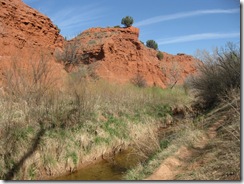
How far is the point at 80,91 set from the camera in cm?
1038

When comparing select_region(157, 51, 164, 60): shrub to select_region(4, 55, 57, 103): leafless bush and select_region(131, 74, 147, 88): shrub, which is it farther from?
select_region(4, 55, 57, 103): leafless bush

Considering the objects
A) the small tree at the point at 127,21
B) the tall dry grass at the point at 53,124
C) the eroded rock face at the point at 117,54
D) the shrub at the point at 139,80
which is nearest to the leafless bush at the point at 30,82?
the tall dry grass at the point at 53,124

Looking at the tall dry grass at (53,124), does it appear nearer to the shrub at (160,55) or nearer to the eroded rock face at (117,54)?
the eroded rock face at (117,54)

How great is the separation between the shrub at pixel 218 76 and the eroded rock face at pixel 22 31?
777 centimetres

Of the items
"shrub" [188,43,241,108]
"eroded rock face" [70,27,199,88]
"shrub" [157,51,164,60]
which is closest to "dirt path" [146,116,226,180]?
"shrub" [188,43,241,108]

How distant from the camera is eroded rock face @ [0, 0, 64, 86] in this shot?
16562mm

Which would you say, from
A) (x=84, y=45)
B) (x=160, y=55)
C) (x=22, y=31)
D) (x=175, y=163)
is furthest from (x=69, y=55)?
(x=160, y=55)

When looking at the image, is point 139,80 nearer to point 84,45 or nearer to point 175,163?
point 84,45

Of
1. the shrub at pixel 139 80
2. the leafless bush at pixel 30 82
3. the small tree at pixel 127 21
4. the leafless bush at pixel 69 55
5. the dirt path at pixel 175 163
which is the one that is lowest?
the dirt path at pixel 175 163

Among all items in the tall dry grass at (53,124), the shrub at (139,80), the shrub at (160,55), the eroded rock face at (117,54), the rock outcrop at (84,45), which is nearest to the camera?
the tall dry grass at (53,124)

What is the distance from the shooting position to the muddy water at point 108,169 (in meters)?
7.64

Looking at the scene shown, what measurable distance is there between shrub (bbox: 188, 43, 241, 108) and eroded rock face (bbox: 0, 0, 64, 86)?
7.77 m

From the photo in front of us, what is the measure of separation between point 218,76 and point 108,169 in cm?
794

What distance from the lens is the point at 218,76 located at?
1380 cm
